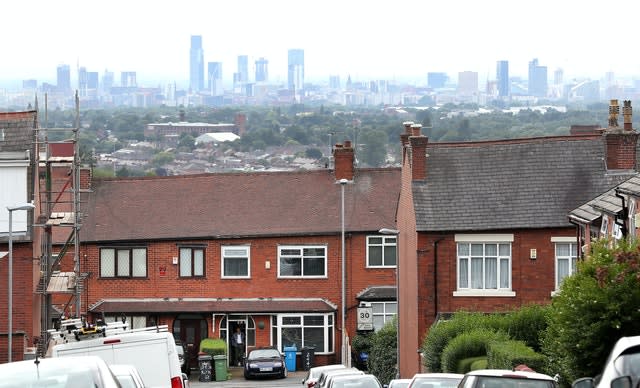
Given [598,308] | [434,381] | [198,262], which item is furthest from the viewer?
[198,262]

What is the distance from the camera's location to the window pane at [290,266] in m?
57.4

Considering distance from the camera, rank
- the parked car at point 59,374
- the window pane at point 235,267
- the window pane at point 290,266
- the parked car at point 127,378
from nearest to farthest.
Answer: the parked car at point 59,374, the parked car at point 127,378, the window pane at point 290,266, the window pane at point 235,267

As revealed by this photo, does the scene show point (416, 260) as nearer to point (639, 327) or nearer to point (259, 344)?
point (259, 344)

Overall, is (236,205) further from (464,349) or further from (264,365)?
(464,349)

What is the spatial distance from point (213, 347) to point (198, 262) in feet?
16.5

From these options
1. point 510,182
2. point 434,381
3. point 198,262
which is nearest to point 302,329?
point 198,262

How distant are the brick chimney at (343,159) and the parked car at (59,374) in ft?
150

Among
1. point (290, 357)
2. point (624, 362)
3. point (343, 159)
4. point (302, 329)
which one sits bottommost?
point (290, 357)

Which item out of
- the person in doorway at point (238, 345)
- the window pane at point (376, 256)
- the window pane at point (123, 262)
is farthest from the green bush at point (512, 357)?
the window pane at point (123, 262)

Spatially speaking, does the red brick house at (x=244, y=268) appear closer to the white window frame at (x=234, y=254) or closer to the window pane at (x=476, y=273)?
the white window frame at (x=234, y=254)

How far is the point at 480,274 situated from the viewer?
138ft

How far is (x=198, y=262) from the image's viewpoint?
57.5 m

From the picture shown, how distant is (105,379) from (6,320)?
27934mm

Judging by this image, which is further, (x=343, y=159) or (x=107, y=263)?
(x=343, y=159)
